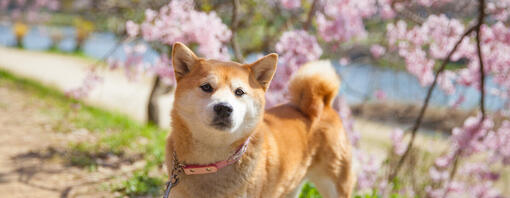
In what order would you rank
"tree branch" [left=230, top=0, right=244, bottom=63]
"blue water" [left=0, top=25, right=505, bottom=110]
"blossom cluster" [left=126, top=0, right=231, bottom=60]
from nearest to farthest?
"blossom cluster" [left=126, top=0, right=231, bottom=60] < "tree branch" [left=230, top=0, right=244, bottom=63] < "blue water" [left=0, top=25, right=505, bottom=110]

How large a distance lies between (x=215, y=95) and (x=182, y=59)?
0.36m

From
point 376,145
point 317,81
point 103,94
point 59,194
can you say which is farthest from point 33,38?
point 317,81

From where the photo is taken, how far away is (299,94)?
124 inches

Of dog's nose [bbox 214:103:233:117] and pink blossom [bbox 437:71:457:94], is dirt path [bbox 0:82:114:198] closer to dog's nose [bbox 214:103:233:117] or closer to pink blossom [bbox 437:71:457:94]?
dog's nose [bbox 214:103:233:117]

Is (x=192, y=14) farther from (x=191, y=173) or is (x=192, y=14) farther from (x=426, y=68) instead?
(x=426, y=68)

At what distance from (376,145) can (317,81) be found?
6595mm

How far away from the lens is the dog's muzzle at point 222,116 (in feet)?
6.95

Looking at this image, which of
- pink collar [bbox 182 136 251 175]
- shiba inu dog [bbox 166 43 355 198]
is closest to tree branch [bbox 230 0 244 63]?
shiba inu dog [bbox 166 43 355 198]

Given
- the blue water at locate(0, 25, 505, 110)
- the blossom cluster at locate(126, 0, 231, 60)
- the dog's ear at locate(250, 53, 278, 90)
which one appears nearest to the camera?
the dog's ear at locate(250, 53, 278, 90)

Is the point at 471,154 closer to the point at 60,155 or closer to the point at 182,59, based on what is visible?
the point at 182,59

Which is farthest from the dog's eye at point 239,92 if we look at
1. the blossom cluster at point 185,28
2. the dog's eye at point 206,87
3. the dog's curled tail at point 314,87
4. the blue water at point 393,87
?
the blue water at point 393,87

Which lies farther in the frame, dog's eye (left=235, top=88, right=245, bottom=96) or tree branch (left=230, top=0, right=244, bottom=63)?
tree branch (left=230, top=0, right=244, bottom=63)

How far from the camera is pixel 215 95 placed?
2.21 metres

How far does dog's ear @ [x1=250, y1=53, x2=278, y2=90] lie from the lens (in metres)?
2.49
